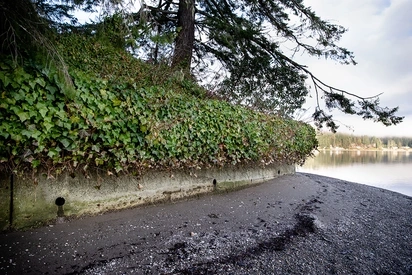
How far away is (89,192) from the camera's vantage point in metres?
3.85

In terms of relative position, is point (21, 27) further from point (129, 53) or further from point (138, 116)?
point (129, 53)

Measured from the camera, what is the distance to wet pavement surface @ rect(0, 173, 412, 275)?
2.65 meters

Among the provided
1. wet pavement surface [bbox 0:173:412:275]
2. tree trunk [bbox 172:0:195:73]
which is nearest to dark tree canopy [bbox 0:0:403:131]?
tree trunk [bbox 172:0:195:73]

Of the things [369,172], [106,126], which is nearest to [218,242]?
[106,126]

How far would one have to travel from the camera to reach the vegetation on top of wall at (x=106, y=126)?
3.00 metres

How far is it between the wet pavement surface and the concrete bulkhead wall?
179 millimetres

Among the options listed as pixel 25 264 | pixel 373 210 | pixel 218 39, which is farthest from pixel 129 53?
pixel 373 210

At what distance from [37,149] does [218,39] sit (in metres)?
7.00

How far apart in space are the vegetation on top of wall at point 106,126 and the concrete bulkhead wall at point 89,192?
23 cm

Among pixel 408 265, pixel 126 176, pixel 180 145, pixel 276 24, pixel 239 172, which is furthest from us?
pixel 276 24

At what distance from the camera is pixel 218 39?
27.5 ft

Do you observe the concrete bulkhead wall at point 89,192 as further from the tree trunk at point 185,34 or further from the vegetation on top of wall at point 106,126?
the tree trunk at point 185,34

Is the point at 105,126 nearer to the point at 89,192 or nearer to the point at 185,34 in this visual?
the point at 89,192

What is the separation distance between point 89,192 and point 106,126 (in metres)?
1.17
